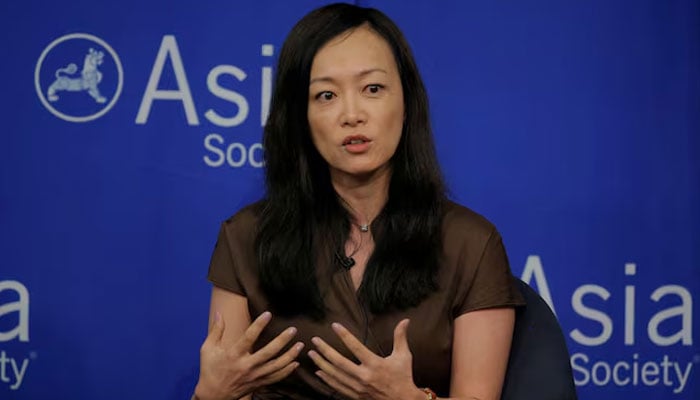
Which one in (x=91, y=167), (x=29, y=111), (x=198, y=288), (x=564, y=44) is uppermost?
(x=564, y=44)

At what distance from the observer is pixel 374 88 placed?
5.99 ft

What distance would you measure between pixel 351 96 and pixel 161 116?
3.13 feet

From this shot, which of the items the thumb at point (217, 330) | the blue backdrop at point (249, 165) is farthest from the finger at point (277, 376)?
the blue backdrop at point (249, 165)

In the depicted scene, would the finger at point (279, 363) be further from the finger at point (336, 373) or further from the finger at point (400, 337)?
the finger at point (400, 337)

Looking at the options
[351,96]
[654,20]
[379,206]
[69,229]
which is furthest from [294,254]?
[654,20]

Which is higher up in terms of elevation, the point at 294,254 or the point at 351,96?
the point at 351,96

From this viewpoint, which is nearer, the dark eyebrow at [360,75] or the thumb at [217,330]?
the thumb at [217,330]

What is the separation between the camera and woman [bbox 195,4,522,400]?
5.85 feet

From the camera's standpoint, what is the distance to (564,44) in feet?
8.64

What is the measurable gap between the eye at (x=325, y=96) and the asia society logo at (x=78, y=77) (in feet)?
3.12

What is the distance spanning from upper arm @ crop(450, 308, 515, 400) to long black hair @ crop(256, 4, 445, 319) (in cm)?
11

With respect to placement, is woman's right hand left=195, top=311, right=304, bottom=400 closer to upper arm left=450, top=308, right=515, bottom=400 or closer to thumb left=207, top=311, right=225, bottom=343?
thumb left=207, top=311, right=225, bottom=343

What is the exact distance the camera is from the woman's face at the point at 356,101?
1.80 meters

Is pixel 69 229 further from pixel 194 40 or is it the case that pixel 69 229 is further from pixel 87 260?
pixel 194 40
